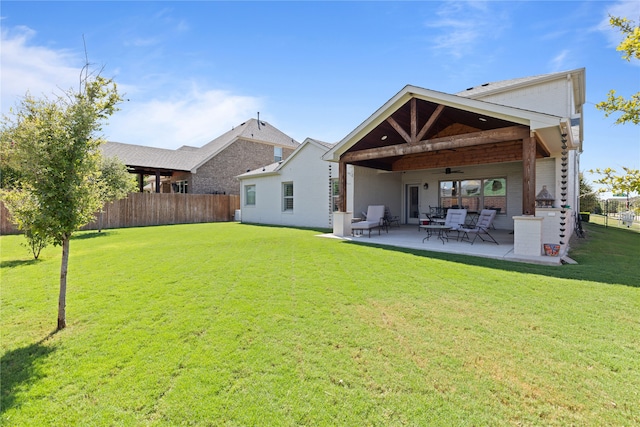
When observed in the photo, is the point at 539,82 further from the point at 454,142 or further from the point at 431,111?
the point at 454,142

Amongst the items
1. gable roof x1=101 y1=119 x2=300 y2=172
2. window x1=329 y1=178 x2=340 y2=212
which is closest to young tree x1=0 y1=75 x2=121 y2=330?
window x1=329 y1=178 x2=340 y2=212

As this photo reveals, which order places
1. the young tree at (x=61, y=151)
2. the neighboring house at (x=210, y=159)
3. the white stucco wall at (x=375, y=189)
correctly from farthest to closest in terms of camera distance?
the neighboring house at (x=210, y=159) → the white stucco wall at (x=375, y=189) → the young tree at (x=61, y=151)

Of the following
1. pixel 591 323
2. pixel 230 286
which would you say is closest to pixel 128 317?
pixel 230 286

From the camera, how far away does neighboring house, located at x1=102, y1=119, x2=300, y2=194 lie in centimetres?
2116

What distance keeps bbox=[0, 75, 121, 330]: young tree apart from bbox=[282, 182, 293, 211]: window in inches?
535

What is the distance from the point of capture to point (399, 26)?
9.82 metres

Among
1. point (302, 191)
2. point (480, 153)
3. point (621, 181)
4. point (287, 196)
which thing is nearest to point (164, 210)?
point (287, 196)

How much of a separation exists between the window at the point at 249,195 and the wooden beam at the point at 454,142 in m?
9.82

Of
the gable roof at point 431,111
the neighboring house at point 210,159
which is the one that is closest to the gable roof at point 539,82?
the gable roof at point 431,111

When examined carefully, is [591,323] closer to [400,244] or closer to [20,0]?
[400,244]

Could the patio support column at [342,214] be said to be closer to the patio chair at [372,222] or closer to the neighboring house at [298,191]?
the patio chair at [372,222]

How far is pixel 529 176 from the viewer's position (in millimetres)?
7293

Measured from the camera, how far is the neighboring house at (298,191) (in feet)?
48.9

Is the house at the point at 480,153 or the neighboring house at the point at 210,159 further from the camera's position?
the neighboring house at the point at 210,159
